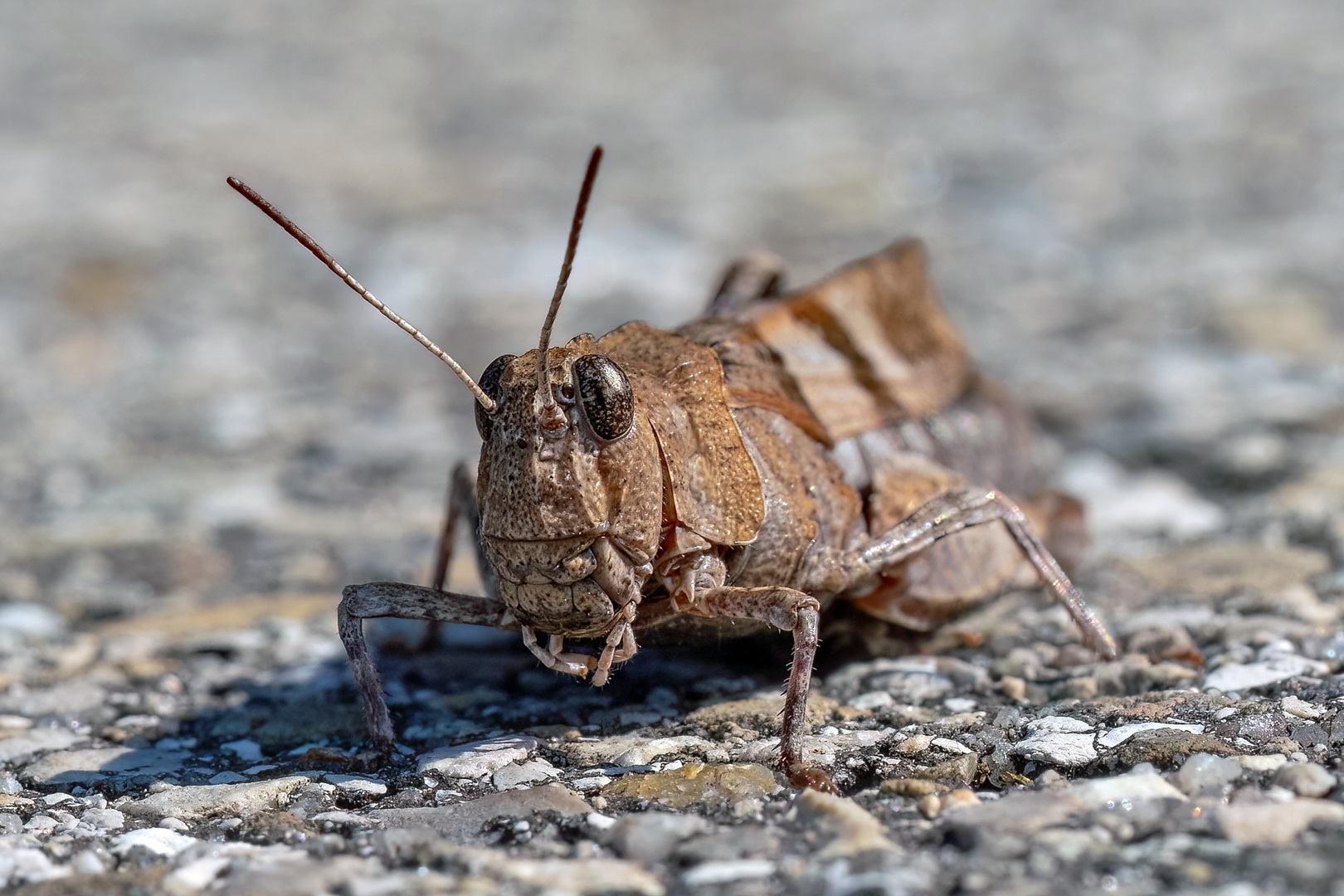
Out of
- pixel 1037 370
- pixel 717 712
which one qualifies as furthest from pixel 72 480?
pixel 1037 370

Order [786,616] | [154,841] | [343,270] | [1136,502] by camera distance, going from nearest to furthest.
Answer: [154,841]
[343,270]
[786,616]
[1136,502]

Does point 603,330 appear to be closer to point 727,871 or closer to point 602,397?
point 602,397

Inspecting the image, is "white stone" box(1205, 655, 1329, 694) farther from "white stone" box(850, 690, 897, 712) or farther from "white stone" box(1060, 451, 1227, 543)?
"white stone" box(1060, 451, 1227, 543)

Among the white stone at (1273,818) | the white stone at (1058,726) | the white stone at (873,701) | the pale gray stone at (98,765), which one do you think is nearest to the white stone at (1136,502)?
the white stone at (873,701)

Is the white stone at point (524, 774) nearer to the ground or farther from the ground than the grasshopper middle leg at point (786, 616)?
nearer to the ground

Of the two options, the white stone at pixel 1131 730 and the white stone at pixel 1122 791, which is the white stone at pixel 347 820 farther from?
the white stone at pixel 1131 730

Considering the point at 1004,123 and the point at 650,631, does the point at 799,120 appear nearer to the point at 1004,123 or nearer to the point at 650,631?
the point at 1004,123

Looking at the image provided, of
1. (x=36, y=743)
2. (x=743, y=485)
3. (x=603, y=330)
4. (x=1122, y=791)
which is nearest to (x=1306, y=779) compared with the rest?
(x=1122, y=791)
